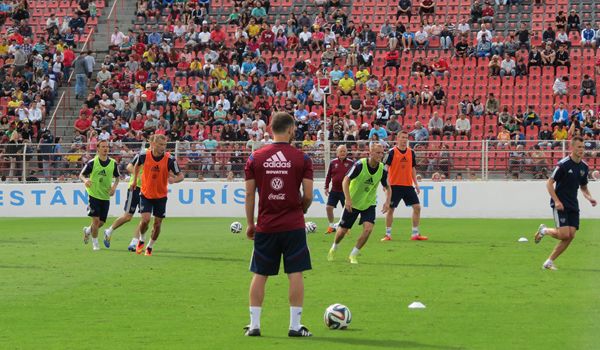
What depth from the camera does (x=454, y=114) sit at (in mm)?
36656

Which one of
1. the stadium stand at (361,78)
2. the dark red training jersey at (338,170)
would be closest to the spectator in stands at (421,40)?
the stadium stand at (361,78)

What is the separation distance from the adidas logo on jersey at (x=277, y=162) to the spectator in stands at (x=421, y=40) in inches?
1173

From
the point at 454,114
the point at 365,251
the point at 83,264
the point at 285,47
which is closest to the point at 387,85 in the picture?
the point at 454,114

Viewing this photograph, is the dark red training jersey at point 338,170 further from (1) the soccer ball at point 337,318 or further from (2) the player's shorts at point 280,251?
(2) the player's shorts at point 280,251

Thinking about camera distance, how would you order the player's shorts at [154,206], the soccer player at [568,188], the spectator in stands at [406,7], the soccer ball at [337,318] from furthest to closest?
the spectator in stands at [406,7] → the player's shorts at [154,206] → the soccer player at [568,188] → the soccer ball at [337,318]

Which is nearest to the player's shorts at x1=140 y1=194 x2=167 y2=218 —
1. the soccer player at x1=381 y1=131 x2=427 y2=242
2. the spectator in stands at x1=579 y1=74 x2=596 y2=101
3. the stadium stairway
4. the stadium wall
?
the soccer player at x1=381 y1=131 x2=427 y2=242

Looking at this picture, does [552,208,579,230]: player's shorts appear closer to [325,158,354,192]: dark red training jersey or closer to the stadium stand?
[325,158,354,192]: dark red training jersey

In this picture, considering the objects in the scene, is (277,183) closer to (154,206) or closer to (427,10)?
(154,206)

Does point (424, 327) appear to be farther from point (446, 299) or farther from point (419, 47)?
point (419, 47)

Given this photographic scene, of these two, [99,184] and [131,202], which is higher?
[99,184]

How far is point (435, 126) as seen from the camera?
34.6 metres

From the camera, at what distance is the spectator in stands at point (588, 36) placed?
126ft

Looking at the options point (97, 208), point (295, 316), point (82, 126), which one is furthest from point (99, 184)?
point (82, 126)

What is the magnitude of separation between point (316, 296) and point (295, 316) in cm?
333
